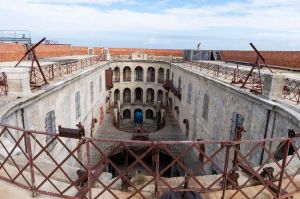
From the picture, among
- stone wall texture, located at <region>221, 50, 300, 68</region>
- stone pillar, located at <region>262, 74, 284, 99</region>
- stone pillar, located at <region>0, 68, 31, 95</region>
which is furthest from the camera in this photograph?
stone wall texture, located at <region>221, 50, 300, 68</region>

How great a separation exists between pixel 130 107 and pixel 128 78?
4.68m

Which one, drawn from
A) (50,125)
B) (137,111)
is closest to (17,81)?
(50,125)

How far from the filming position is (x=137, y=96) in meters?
42.3

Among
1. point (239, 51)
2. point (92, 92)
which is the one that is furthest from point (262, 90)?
point (239, 51)

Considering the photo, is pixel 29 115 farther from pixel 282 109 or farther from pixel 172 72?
pixel 172 72

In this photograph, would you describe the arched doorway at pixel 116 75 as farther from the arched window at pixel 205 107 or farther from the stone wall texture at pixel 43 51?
the arched window at pixel 205 107

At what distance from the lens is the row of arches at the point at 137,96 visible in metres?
40.3

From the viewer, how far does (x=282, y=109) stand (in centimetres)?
905

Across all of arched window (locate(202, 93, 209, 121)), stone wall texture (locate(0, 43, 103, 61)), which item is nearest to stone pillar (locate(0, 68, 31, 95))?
stone wall texture (locate(0, 43, 103, 61))

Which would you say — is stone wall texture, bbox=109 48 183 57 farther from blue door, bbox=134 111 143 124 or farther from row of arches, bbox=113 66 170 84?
blue door, bbox=134 111 143 124

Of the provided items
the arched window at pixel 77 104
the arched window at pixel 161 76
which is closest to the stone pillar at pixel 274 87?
the arched window at pixel 77 104

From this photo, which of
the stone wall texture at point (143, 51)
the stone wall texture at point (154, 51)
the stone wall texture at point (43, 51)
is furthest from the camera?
the stone wall texture at point (154, 51)

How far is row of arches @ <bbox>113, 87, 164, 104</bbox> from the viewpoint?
1588 inches

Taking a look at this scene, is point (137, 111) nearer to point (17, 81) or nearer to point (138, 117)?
point (138, 117)
